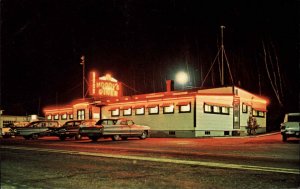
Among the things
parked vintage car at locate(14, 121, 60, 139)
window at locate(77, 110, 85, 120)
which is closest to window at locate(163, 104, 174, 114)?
parked vintage car at locate(14, 121, 60, 139)

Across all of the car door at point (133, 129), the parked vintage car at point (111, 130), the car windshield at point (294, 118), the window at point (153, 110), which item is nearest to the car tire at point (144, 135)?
the car door at point (133, 129)

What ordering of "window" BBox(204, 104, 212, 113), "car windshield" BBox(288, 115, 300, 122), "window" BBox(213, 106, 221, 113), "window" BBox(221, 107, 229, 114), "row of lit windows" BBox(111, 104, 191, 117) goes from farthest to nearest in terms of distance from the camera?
"window" BBox(221, 107, 229, 114) → "window" BBox(213, 106, 221, 113) → "row of lit windows" BBox(111, 104, 191, 117) → "window" BBox(204, 104, 212, 113) → "car windshield" BBox(288, 115, 300, 122)

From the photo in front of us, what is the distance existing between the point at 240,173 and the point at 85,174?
366 centimetres

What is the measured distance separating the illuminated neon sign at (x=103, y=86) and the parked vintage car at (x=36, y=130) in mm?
5875

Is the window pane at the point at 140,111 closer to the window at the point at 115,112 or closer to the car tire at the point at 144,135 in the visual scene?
the window at the point at 115,112

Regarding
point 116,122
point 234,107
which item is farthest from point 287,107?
point 116,122

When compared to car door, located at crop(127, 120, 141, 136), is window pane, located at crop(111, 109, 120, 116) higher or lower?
higher

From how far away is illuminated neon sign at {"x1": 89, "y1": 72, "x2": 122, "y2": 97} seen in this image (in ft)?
117

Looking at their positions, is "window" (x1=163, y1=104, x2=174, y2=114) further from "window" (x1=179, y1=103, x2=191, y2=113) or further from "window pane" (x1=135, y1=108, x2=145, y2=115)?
"window pane" (x1=135, y1=108, x2=145, y2=115)

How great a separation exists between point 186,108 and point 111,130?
24.8 feet

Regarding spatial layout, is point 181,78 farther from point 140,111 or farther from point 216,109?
point 216,109

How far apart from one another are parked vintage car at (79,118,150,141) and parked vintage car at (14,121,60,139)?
6893 mm

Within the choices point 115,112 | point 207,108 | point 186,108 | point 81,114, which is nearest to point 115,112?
point 115,112

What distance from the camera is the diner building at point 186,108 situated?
94.4 feet
